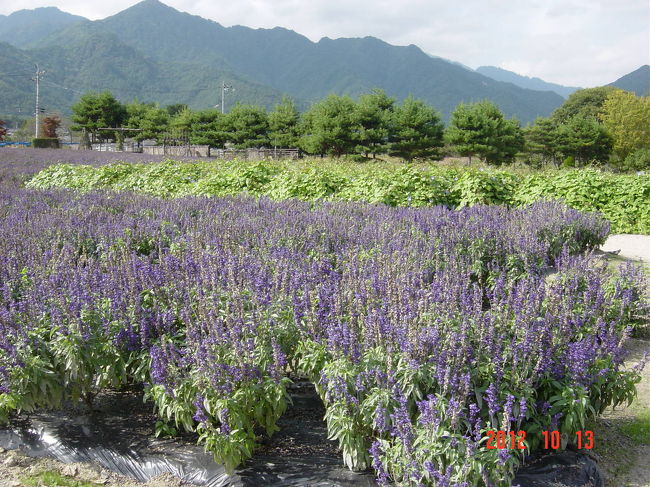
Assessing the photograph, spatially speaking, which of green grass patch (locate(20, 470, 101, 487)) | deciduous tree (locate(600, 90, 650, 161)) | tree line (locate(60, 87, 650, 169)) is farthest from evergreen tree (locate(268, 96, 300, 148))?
green grass patch (locate(20, 470, 101, 487))

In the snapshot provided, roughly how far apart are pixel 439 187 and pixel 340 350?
8487mm

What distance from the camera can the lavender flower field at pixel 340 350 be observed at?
2838mm

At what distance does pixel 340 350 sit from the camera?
314 centimetres

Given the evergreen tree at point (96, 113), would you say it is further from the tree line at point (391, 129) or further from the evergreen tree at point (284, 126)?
the evergreen tree at point (284, 126)

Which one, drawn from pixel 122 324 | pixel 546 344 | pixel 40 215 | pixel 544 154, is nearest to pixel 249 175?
pixel 40 215

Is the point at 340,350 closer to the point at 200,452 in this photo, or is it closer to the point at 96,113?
the point at 200,452

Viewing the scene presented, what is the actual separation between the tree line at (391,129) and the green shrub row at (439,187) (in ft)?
77.5

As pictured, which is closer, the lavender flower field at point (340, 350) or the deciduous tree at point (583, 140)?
the lavender flower field at point (340, 350)

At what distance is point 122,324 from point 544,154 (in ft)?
173

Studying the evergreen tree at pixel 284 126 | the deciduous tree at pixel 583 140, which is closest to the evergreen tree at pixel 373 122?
the evergreen tree at pixel 284 126

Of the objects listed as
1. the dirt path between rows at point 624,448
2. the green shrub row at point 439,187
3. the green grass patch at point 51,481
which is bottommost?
the green grass patch at point 51,481

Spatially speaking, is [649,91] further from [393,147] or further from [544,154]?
[393,147]

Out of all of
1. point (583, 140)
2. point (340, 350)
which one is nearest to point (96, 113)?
point (583, 140)

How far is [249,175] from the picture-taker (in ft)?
44.1
